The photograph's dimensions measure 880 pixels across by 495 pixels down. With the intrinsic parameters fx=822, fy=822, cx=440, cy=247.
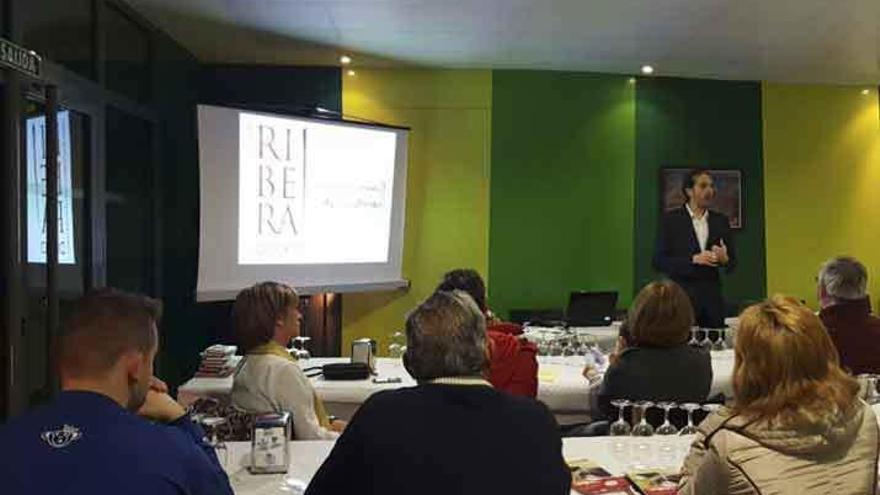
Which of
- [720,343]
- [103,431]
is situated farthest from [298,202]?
[103,431]

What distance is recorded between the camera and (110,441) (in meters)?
1.35

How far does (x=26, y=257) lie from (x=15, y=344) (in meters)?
0.42

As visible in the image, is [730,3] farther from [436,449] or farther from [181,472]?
[181,472]

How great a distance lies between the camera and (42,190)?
4.22 m

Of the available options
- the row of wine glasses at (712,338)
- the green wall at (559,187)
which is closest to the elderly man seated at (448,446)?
the row of wine glasses at (712,338)

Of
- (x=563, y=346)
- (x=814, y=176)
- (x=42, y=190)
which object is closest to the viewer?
(x=42, y=190)

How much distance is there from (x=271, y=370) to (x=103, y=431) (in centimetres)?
175

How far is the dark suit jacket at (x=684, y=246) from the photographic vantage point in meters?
6.06

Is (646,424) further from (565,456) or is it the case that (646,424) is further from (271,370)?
(271,370)

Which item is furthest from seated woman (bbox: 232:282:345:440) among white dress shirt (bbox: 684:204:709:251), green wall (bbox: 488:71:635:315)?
green wall (bbox: 488:71:635:315)

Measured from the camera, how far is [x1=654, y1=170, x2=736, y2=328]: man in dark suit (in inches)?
236

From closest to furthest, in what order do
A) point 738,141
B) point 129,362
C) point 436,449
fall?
1. point 129,362
2. point 436,449
3. point 738,141

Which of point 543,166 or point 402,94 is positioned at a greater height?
point 402,94

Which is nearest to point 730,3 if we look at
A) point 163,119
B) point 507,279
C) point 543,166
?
point 543,166
